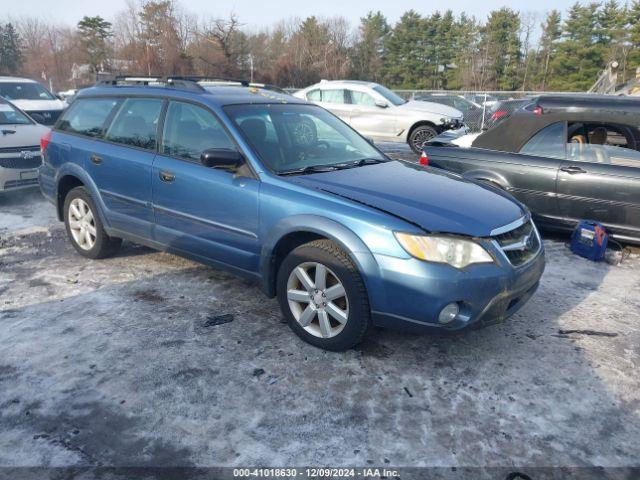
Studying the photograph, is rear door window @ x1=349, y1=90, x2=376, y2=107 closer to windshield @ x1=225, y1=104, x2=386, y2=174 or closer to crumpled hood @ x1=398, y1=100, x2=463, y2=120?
crumpled hood @ x1=398, y1=100, x2=463, y2=120

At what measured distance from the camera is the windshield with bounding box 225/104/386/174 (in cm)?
381

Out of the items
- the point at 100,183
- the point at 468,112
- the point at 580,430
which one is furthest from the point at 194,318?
the point at 468,112

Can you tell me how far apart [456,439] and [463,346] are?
1023 millimetres

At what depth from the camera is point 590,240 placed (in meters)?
5.16

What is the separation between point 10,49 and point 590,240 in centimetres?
7485

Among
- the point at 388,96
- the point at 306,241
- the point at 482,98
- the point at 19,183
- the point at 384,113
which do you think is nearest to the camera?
the point at 306,241

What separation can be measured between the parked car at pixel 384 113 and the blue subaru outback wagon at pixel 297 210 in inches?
320

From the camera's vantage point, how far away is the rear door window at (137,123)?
436cm

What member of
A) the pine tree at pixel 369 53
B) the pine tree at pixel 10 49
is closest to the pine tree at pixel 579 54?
the pine tree at pixel 369 53

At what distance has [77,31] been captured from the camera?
56.3 metres

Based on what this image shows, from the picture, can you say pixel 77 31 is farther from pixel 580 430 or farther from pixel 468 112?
pixel 580 430

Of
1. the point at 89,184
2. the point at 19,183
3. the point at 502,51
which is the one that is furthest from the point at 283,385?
the point at 502,51

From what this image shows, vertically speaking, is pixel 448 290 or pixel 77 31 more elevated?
pixel 77 31

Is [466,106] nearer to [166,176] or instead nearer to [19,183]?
[19,183]
